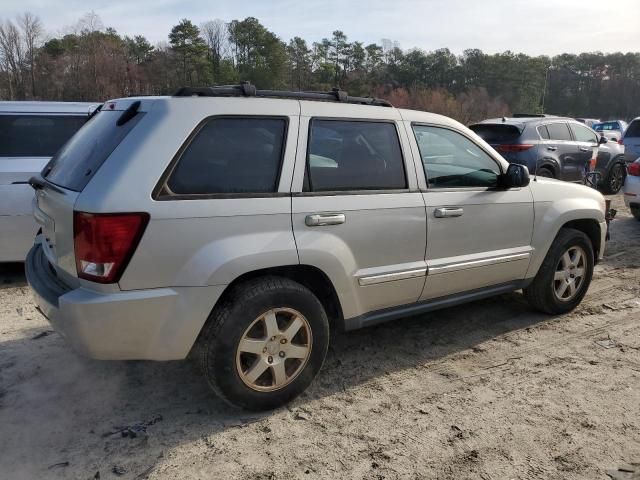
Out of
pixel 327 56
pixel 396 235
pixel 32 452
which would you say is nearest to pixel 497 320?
pixel 396 235

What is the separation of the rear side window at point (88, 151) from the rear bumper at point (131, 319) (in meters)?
0.60

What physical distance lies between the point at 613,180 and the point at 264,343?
38.5 ft

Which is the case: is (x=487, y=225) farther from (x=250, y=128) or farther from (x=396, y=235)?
(x=250, y=128)

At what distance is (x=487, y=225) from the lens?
385 centimetres

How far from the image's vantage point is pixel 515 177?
3871mm

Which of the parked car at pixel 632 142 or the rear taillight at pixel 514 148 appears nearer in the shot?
the rear taillight at pixel 514 148

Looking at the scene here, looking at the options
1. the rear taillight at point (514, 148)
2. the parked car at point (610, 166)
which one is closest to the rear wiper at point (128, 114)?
the rear taillight at point (514, 148)

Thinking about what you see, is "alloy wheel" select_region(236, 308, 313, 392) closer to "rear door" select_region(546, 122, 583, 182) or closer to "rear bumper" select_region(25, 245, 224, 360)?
"rear bumper" select_region(25, 245, 224, 360)

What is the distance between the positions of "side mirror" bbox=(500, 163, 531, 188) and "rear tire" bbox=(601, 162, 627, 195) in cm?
944

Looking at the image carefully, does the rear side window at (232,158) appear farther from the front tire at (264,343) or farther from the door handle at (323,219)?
the front tire at (264,343)

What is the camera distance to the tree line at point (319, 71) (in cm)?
5069

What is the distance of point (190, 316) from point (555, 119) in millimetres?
10075

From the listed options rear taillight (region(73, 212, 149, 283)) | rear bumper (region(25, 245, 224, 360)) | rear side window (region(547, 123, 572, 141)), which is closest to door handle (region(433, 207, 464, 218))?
rear bumper (region(25, 245, 224, 360))

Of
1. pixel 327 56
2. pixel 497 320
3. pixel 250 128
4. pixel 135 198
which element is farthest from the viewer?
pixel 327 56
